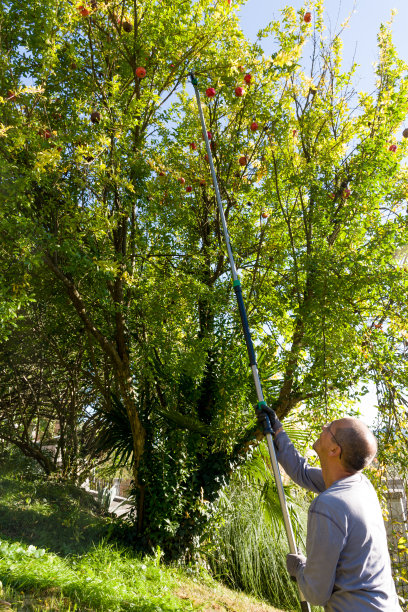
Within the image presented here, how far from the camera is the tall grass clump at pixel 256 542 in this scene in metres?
5.53

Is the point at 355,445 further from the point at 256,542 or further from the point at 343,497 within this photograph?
the point at 256,542

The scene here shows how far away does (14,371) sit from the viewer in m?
6.94

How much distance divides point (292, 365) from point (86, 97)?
3123 millimetres

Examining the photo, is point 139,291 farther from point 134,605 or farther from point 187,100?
point 134,605

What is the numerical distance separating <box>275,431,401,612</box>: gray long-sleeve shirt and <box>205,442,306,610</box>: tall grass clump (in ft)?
12.2

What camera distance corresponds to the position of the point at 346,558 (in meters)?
1.77

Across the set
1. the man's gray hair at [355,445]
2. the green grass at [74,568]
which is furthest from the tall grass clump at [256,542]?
the man's gray hair at [355,445]

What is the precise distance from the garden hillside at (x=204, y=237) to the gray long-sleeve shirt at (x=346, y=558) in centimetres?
197

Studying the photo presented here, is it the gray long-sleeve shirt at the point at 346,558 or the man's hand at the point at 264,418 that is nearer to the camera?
the gray long-sleeve shirt at the point at 346,558

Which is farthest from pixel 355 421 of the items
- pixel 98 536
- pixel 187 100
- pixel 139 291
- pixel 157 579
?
pixel 187 100

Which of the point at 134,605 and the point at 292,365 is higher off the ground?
the point at 292,365

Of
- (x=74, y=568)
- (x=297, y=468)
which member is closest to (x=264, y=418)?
(x=297, y=468)

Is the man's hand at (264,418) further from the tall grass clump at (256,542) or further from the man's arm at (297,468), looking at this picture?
the tall grass clump at (256,542)

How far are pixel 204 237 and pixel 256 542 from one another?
147 inches
